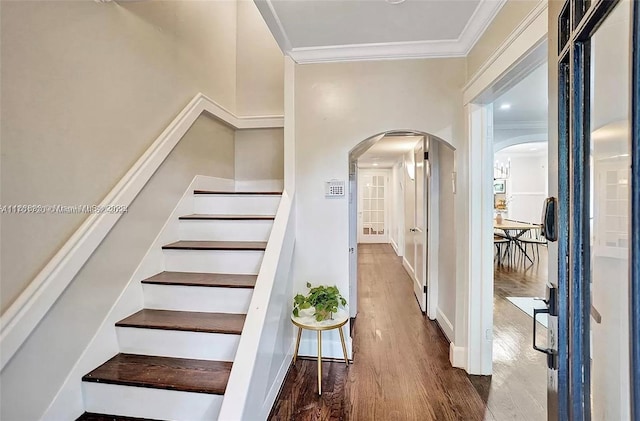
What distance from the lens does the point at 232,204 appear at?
2764 millimetres

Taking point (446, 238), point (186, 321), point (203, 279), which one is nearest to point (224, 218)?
point (203, 279)

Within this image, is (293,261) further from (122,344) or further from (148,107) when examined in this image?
(148,107)

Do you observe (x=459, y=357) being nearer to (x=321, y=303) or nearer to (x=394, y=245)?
(x=321, y=303)

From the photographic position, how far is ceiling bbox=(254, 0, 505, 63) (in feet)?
6.24

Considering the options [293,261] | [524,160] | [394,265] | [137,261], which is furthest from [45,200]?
[524,160]

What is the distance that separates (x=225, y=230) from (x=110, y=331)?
0.99 m

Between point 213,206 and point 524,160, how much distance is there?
1026 cm

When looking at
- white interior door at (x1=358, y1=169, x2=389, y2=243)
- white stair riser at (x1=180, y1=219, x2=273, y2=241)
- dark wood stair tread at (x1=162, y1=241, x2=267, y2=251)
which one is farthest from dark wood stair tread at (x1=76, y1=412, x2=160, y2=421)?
white interior door at (x1=358, y1=169, x2=389, y2=243)

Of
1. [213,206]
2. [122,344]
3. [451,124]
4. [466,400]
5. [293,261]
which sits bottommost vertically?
[466,400]

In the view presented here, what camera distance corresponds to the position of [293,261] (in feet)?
8.43

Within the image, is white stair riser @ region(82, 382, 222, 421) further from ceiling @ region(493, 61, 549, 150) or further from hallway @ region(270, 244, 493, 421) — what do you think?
ceiling @ region(493, 61, 549, 150)

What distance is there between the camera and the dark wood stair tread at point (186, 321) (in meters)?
1.77

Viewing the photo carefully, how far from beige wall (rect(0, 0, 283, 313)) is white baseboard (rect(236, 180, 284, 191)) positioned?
115 centimetres

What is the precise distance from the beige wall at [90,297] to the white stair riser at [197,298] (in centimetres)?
21
